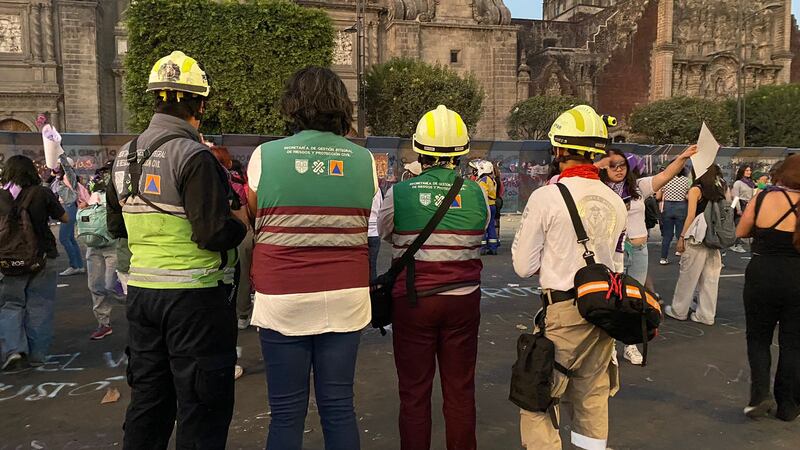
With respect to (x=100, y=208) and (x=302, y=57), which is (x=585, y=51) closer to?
(x=302, y=57)

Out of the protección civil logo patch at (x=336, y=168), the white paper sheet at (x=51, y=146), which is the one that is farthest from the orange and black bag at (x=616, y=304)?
the white paper sheet at (x=51, y=146)

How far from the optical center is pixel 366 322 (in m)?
2.76

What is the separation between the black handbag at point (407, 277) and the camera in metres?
3.09

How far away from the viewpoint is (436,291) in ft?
10.1

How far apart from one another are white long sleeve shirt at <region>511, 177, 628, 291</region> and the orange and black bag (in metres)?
0.12

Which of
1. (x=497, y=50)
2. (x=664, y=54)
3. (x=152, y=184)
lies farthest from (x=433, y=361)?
(x=664, y=54)

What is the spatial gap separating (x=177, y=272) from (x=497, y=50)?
3750 centimetres

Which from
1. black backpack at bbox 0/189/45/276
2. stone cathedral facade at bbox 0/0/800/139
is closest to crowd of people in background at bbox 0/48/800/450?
black backpack at bbox 0/189/45/276

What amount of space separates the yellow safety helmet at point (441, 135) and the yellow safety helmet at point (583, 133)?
1.74 ft

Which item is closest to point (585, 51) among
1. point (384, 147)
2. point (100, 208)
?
point (384, 147)

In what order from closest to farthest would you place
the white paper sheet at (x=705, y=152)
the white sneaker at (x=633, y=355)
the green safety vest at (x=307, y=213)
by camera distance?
the green safety vest at (x=307, y=213), the white paper sheet at (x=705, y=152), the white sneaker at (x=633, y=355)

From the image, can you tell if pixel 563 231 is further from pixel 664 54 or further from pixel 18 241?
pixel 664 54

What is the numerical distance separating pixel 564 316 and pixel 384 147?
46.8 feet

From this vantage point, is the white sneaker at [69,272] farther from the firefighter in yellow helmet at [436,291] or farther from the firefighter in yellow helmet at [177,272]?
the firefighter in yellow helmet at [436,291]
